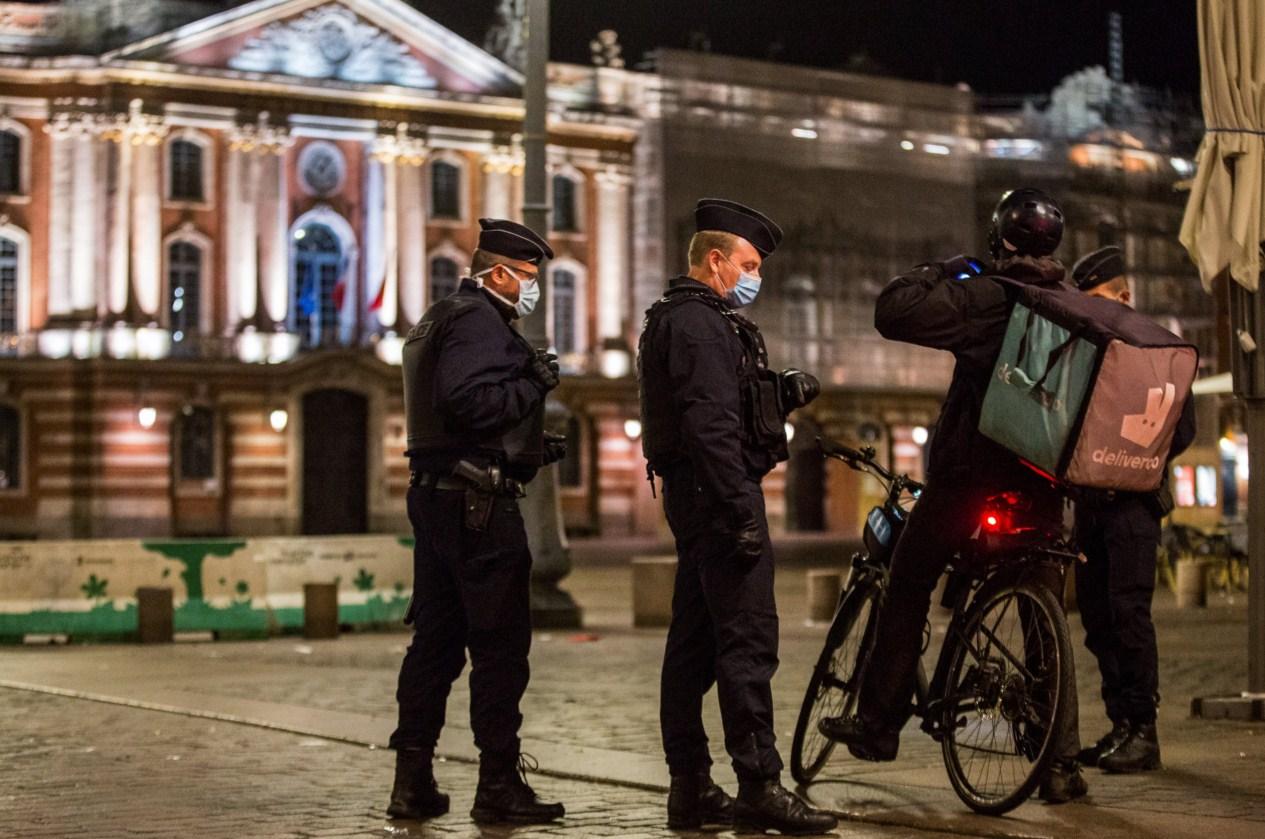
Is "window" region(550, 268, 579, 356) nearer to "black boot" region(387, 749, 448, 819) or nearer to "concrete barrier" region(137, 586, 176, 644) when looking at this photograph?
"concrete barrier" region(137, 586, 176, 644)

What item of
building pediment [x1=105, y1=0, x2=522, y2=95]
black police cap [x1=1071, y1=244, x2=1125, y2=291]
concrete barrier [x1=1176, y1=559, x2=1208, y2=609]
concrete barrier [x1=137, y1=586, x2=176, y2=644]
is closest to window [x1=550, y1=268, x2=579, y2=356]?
building pediment [x1=105, y1=0, x2=522, y2=95]

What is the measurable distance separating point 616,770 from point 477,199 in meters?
40.9

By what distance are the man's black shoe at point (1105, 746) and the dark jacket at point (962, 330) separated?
1564mm

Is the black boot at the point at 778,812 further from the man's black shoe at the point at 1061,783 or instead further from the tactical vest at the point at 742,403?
the tactical vest at the point at 742,403

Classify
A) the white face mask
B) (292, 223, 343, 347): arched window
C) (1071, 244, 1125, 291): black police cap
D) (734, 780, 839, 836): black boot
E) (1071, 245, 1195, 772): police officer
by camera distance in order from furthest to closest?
1. (292, 223, 343, 347): arched window
2. (1071, 244, 1125, 291): black police cap
3. (1071, 245, 1195, 772): police officer
4. the white face mask
5. (734, 780, 839, 836): black boot

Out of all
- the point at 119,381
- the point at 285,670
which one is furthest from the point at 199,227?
the point at 285,670

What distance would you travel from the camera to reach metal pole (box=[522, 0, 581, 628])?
1689 cm

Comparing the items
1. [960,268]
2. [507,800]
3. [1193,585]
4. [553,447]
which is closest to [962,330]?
[960,268]

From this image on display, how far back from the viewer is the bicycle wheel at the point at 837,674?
23.8 feet

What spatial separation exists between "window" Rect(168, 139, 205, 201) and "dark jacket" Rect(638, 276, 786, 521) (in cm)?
3979

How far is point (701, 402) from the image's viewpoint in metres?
6.53

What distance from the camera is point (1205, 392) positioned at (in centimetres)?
1917

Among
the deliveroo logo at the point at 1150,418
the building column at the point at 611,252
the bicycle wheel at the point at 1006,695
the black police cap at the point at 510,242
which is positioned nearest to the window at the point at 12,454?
the building column at the point at 611,252

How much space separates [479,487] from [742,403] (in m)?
1.00
